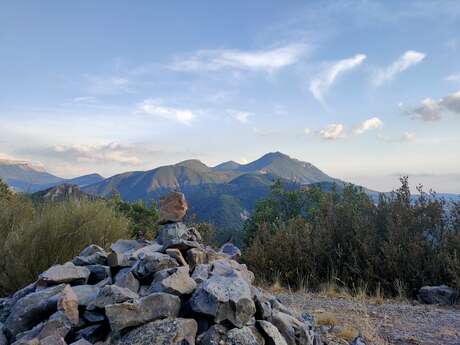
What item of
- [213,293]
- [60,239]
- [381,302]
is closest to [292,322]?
[213,293]

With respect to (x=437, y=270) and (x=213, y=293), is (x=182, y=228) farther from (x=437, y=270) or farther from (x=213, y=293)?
(x=437, y=270)

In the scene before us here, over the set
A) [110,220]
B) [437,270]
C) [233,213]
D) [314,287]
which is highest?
[110,220]

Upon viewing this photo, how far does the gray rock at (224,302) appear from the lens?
4.04m

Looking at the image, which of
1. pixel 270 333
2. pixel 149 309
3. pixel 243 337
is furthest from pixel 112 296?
pixel 270 333

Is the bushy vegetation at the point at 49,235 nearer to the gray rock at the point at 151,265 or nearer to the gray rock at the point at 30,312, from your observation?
the gray rock at the point at 30,312

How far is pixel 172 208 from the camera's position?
6676 millimetres

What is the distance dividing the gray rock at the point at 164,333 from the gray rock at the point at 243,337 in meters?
0.32

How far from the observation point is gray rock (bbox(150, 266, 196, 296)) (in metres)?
4.33

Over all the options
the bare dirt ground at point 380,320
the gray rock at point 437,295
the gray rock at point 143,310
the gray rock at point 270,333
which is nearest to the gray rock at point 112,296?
the gray rock at point 143,310

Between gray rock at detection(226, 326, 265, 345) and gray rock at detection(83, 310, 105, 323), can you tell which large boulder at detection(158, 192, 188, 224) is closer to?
gray rock at detection(83, 310, 105, 323)

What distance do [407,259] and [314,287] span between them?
1860 millimetres

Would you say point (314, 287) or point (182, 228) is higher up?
point (182, 228)

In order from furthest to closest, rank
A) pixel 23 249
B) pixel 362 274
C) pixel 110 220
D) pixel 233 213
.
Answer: pixel 233 213, pixel 362 274, pixel 110 220, pixel 23 249

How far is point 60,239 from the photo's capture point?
748cm
